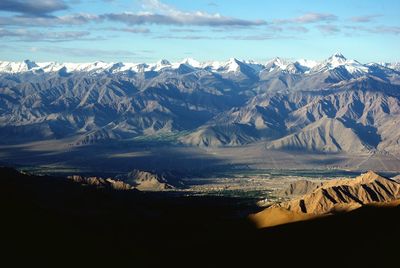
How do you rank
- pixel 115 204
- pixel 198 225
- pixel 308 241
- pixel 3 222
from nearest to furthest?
pixel 3 222 → pixel 308 241 → pixel 198 225 → pixel 115 204

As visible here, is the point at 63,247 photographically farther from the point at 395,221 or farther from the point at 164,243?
the point at 395,221

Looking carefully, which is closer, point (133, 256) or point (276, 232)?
point (133, 256)

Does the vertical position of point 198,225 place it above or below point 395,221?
below

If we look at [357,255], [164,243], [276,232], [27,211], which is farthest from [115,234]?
[357,255]

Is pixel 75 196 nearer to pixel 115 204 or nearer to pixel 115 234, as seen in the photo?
pixel 115 204

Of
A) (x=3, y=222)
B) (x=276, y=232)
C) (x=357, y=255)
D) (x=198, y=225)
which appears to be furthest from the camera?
(x=198, y=225)

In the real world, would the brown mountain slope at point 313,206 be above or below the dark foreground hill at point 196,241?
below

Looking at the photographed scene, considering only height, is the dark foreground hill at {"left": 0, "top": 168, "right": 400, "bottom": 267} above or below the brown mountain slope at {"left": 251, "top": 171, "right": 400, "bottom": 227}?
above

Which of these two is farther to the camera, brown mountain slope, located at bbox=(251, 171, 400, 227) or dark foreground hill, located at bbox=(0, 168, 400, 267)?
brown mountain slope, located at bbox=(251, 171, 400, 227)

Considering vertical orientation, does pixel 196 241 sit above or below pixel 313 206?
above

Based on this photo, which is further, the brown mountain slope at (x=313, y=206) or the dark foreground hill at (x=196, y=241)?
the brown mountain slope at (x=313, y=206)

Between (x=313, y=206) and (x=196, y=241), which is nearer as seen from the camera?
(x=196, y=241)
